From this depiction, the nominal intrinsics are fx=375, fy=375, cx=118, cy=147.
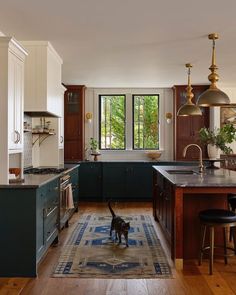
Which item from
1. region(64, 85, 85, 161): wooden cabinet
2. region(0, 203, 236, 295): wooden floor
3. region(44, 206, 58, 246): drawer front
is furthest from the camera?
region(64, 85, 85, 161): wooden cabinet

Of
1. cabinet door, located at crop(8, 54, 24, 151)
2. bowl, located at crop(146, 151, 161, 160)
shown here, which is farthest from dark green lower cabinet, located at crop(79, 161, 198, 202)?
cabinet door, located at crop(8, 54, 24, 151)

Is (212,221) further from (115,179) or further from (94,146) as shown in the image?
(94,146)

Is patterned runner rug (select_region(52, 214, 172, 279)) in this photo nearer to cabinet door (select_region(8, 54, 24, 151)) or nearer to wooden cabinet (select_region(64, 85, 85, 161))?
cabinet door (select_region(8, 54, 24, 151))

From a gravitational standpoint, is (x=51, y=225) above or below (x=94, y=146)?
below

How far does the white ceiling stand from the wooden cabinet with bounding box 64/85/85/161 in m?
1.73

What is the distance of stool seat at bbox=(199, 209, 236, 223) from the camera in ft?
12.0

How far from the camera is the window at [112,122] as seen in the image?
28.9 ft

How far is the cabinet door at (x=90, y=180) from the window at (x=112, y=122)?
859 mm

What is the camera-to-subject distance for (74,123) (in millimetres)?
8438

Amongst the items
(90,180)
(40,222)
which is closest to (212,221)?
(40,222)

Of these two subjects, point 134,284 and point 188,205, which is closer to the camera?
point 134,284

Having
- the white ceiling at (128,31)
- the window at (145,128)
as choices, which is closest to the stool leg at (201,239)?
the white ceiling at (128,31)

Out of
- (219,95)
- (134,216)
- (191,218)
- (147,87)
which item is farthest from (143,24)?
(147,87)

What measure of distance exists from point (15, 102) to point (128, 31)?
1571mm
